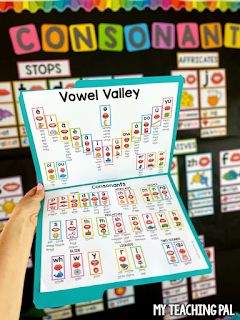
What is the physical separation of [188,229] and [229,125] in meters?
0.69

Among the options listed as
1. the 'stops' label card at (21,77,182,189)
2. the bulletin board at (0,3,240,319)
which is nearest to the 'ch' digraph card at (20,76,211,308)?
the 'stops' label card at (21,77,182,189)

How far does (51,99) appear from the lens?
24.1 inches

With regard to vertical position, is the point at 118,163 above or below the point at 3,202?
above

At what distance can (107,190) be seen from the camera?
69cm

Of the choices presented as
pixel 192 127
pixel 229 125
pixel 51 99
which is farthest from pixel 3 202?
pixel 229 125

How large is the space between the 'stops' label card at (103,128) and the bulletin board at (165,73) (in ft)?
1.48

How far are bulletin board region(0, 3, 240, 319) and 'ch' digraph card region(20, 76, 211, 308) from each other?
46 centimetres

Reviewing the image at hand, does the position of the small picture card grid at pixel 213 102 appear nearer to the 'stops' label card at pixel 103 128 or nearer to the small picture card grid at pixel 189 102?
the small picture card grid at pixel 189 102

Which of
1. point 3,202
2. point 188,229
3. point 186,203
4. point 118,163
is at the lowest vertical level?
point 186,203

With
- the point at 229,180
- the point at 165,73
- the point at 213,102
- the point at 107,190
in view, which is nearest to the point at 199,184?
the point at 229,180

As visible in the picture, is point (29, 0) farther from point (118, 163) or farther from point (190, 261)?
point (190, 261)

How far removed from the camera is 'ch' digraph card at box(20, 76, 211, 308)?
0.56 metres

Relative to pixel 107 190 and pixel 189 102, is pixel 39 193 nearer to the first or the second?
pixel 107 190

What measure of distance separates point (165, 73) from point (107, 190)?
582 millimetres
